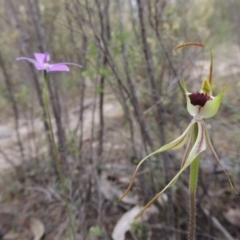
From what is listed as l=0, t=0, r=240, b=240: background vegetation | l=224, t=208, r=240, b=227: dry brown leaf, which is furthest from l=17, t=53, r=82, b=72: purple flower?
l=224, t=208, r=240, b=227: dry brown leaf

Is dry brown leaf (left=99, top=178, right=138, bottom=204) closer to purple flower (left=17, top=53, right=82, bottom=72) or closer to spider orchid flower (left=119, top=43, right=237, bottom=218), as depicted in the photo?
purple flower (left=17, top=53, right=82, bottom=72)

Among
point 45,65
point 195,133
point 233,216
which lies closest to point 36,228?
point 233,216

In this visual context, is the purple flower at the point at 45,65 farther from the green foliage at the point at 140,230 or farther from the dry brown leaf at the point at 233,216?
the dry brown leaf at the point at 233,216

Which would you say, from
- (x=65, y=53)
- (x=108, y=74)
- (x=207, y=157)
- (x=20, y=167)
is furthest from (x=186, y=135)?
(x=65, y=53)

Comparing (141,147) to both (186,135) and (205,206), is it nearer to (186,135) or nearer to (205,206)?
(205,206)

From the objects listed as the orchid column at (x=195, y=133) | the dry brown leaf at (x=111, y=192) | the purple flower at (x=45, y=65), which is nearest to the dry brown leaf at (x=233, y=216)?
the dry brown leaf at (x=111, y=192)

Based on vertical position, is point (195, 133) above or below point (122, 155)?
above

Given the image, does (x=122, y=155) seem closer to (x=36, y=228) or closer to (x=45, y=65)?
(x=36, y=228)
